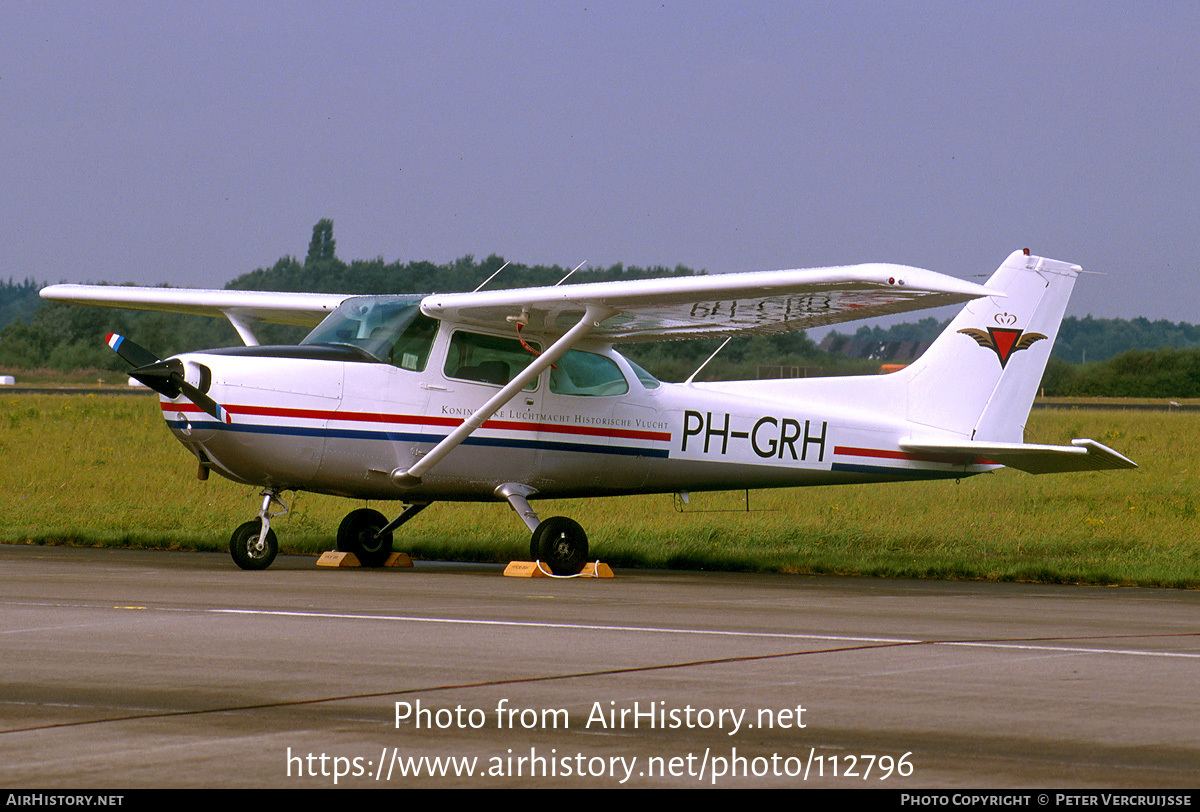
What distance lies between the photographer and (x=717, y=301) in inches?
475

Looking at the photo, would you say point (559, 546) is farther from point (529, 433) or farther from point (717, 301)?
point (717, 301)

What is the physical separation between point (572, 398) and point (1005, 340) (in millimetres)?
4833

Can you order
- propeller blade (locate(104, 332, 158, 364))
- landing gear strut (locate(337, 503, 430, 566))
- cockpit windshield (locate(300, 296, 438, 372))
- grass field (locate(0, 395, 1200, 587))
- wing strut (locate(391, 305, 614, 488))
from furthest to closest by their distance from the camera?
grass field (locate(0, 395, 1200, 587)) → landing gear strut (locate(337, 503, 430, 566)) → cockpit windshield (locate(300, 296, 438, 372)) → wing strut (locate(391, 305, 614, 488)) → propeller blade (locate(104, 332, 158, 364))

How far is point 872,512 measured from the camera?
60.1ft

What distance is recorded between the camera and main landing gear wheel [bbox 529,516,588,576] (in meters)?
12.7

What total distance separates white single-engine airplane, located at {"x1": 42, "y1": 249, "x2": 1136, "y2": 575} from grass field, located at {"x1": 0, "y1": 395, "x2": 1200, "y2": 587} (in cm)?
115

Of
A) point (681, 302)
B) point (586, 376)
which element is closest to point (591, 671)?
point (681, 302)

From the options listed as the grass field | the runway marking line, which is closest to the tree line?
the grass field

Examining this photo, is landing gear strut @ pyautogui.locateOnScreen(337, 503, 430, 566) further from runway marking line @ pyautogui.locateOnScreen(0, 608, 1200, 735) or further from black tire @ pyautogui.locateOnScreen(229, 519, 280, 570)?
runway marking line @ pyautogui.locateOnScreen(0, 608, 1200, 735)

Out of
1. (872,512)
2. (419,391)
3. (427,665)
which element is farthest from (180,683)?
(872,512)

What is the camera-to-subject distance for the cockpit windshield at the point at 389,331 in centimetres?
1266

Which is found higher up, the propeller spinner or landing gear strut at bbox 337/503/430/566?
the propeller spinner

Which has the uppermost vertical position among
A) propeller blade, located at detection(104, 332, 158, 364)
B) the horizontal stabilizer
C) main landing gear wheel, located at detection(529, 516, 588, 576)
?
propeller blade, located at detection(104, 332, 158, 364)

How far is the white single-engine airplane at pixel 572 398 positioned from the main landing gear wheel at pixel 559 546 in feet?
0.06
